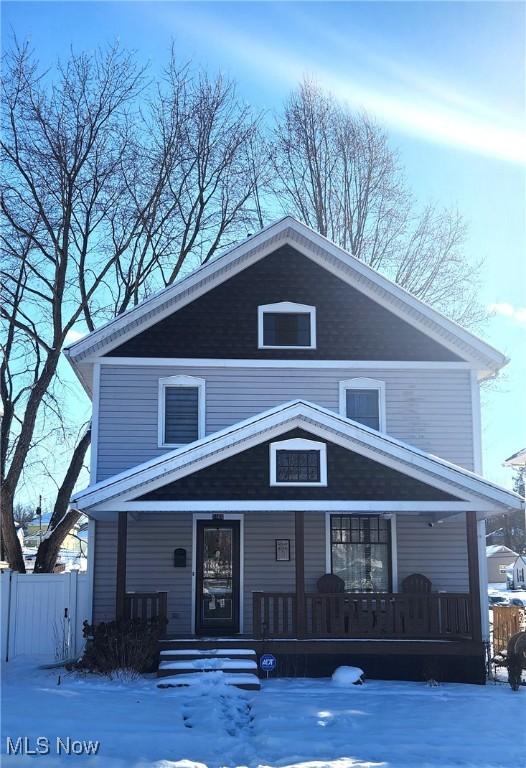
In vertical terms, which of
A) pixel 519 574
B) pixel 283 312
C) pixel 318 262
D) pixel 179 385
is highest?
pixel 318 262

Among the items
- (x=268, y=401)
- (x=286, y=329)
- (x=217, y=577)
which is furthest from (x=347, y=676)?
(x=286, y=329)

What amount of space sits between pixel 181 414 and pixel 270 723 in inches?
289

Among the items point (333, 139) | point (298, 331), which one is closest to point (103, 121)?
point (333, 139)

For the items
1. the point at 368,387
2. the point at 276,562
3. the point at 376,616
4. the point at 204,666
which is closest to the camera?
the point at 204,666

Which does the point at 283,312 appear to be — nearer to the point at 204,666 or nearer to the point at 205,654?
the point at 205,654

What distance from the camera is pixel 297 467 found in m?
13.1

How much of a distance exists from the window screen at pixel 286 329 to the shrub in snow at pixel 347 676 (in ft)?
20.6

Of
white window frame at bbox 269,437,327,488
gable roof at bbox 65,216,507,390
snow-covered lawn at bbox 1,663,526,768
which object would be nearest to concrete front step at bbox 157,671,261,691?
snow-covered lawn at bbox 1,663,526,768

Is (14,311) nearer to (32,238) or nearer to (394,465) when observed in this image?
(32,238)

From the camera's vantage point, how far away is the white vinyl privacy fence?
14836 millimetres

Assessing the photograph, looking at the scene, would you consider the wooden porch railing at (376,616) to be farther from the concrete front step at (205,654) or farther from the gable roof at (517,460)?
the gable roof at (517,460)

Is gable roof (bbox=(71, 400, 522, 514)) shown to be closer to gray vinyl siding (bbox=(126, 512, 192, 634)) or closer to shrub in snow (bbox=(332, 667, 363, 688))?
gray vinyl siding (bbox=(126, 512, 192, 634))

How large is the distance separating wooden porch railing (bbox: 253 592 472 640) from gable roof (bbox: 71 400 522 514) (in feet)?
5.41

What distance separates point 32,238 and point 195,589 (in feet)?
39.1
